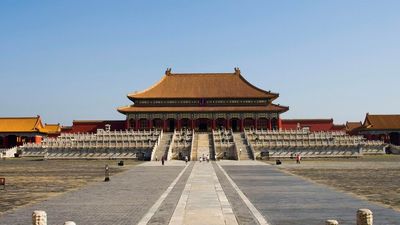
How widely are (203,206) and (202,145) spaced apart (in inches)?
1789

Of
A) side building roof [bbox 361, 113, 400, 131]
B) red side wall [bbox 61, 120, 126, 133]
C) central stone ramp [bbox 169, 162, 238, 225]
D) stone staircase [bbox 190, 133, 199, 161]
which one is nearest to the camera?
central stone ramp [bbox 169, 162, 238, 225]

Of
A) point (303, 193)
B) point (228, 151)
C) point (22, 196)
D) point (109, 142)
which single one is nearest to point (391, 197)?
point (303, 193)

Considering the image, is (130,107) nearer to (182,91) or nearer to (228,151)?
(182,91)

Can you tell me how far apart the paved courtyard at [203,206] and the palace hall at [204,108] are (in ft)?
184

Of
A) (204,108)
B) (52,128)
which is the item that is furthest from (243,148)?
(52,128)

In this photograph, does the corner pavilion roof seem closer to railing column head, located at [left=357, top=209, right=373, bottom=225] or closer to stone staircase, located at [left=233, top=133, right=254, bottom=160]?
stone staircase, located at [left=233, top=133, right=254, bottom=160]

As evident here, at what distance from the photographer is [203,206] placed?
55.7ft

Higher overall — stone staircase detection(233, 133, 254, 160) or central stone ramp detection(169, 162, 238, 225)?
stone staircase detection(233, 133, 254, 160)

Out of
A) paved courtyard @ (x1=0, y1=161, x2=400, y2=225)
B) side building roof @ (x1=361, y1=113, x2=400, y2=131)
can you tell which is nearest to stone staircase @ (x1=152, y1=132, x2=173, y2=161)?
paved courtyard @ (x1=0, y1=161, x2=400, y2=225)

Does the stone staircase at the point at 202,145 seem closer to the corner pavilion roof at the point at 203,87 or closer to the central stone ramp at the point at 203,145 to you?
the central stone ramp at the point at 203,145

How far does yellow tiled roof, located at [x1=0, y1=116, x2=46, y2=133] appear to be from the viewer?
87625mm

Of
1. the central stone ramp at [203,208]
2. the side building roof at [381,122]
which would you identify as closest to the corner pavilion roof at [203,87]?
the side building roof at [381,122]

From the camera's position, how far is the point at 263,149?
2413 inches

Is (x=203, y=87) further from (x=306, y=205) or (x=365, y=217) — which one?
(x=365, y=217)
